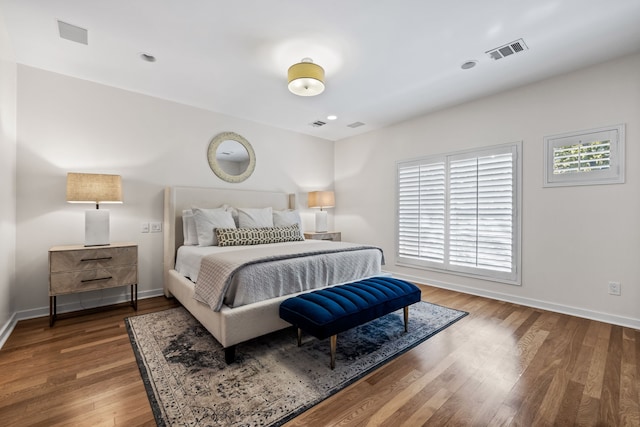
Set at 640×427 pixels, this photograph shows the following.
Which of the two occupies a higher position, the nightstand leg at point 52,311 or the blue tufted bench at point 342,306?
the blue tufted bench at point 342,306

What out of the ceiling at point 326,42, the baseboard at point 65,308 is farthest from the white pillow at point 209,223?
the ceiling at point 326,42

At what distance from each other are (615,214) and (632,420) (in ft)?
6.87

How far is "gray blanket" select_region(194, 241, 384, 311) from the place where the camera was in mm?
2102

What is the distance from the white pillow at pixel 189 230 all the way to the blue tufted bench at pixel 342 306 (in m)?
1.84

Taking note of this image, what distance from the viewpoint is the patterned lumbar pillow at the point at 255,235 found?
3320 millimetres

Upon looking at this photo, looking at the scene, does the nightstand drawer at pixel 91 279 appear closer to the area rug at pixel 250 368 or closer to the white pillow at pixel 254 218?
the area rug at pixel 250 368

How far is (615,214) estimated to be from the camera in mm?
2779

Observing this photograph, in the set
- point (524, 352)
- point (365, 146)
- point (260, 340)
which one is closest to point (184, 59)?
point (260, 340)

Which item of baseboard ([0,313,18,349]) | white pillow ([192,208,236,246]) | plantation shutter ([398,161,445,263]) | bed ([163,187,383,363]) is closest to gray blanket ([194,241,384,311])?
bed ([163,187,383,363])

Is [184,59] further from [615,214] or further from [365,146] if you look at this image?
[615,214]

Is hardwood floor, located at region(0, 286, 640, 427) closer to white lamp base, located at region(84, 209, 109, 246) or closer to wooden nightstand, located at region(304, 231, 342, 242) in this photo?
white lamp base, located at region(84, 209, 109, 246)

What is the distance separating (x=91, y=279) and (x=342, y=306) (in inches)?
103

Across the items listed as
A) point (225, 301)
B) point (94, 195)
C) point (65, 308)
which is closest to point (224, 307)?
point (225, 301)

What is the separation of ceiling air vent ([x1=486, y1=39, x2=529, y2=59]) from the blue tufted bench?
2.36 metres
